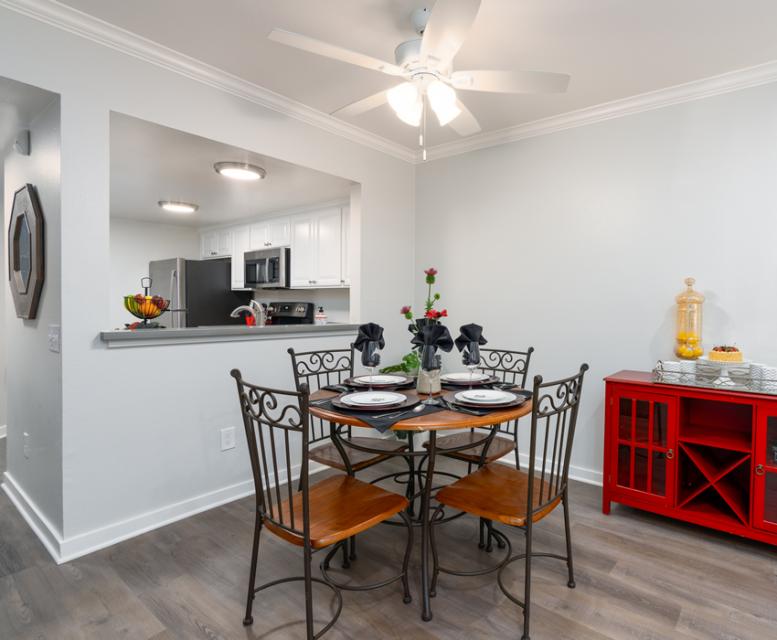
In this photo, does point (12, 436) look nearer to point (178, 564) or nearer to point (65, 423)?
point (65, 423)

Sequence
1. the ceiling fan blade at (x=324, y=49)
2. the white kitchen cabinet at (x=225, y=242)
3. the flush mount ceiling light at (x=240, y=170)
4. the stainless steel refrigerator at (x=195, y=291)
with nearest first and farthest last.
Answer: the ceiling fan blade at (x=324, y=49)
the flush mount ceiling light at (x=240, y=170)
the stainless steel refrigerator at (x=195, y=291)
the white kitchen cabinet at (x=225, y=242)

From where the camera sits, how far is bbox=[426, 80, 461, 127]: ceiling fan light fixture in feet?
6.35

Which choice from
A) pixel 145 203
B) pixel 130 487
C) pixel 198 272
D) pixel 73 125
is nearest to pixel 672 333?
pixel 130 487

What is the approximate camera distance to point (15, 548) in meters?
2.18

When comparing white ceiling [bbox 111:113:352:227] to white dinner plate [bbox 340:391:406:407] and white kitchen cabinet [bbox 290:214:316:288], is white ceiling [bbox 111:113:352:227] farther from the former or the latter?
white dinner plate [bbox 340:391:406:407]

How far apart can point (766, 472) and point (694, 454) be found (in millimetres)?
291

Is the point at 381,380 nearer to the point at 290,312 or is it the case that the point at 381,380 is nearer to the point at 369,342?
the point at 369,342

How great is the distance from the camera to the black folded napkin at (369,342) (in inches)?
81.4

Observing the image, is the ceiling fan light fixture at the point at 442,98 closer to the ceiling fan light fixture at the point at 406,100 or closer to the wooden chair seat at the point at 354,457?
the ceiling fan light fixture at the point at 406,100

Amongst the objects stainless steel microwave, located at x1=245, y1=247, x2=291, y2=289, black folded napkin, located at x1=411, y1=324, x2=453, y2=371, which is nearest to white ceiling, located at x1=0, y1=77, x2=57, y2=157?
black folded napkin, located at x1=411, y1=324, x2=453, y2=371

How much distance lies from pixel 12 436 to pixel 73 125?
193 cm

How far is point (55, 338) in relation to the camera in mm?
2127

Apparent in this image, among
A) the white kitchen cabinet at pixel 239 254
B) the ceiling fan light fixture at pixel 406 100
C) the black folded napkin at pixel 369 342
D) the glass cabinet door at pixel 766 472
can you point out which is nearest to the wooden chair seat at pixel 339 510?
the black folded napkin at pixel 369 342

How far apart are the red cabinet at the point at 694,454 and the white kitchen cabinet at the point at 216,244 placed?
15.2 ft
